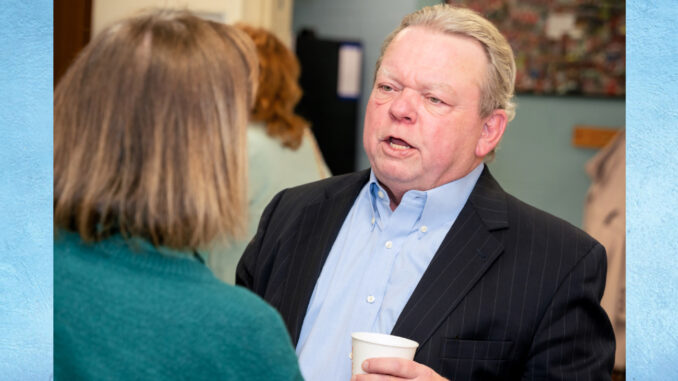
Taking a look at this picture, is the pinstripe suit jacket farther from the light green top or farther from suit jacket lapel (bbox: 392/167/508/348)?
the light green top

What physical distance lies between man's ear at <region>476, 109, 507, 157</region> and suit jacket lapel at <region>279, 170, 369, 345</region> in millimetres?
235

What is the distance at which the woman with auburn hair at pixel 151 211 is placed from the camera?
93cm

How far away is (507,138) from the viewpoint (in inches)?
187

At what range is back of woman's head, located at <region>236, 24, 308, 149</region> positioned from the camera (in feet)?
7.31

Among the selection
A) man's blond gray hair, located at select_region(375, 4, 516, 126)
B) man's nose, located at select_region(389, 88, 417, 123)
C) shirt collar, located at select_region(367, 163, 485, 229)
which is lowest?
shirt collar, located at select_region(367, 163, 485, 229)

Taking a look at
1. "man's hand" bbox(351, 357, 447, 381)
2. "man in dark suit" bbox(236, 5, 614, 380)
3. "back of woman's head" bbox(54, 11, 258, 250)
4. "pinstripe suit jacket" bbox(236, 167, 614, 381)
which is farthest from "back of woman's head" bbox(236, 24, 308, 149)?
"back of woman's head" bbox(54, 11, 258, 250)

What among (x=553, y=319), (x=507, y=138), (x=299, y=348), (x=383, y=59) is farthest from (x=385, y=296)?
(x=507, y=138)

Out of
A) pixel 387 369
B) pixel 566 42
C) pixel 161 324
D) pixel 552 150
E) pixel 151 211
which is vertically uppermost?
pixel 566 42

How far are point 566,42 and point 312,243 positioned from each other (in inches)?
148

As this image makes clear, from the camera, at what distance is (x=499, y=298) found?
138cm

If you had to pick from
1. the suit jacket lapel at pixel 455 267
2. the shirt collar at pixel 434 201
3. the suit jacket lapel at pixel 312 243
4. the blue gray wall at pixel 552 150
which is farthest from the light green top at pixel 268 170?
the blue gray wall at pixel 552 150

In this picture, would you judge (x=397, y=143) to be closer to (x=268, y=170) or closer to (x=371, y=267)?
(x=371, y=267)

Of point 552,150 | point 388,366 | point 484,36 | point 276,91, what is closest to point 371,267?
point 388,366

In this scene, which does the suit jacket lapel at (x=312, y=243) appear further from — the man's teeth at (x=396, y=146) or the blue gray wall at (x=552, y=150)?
the blue gray wall at (x=552, y=150)
